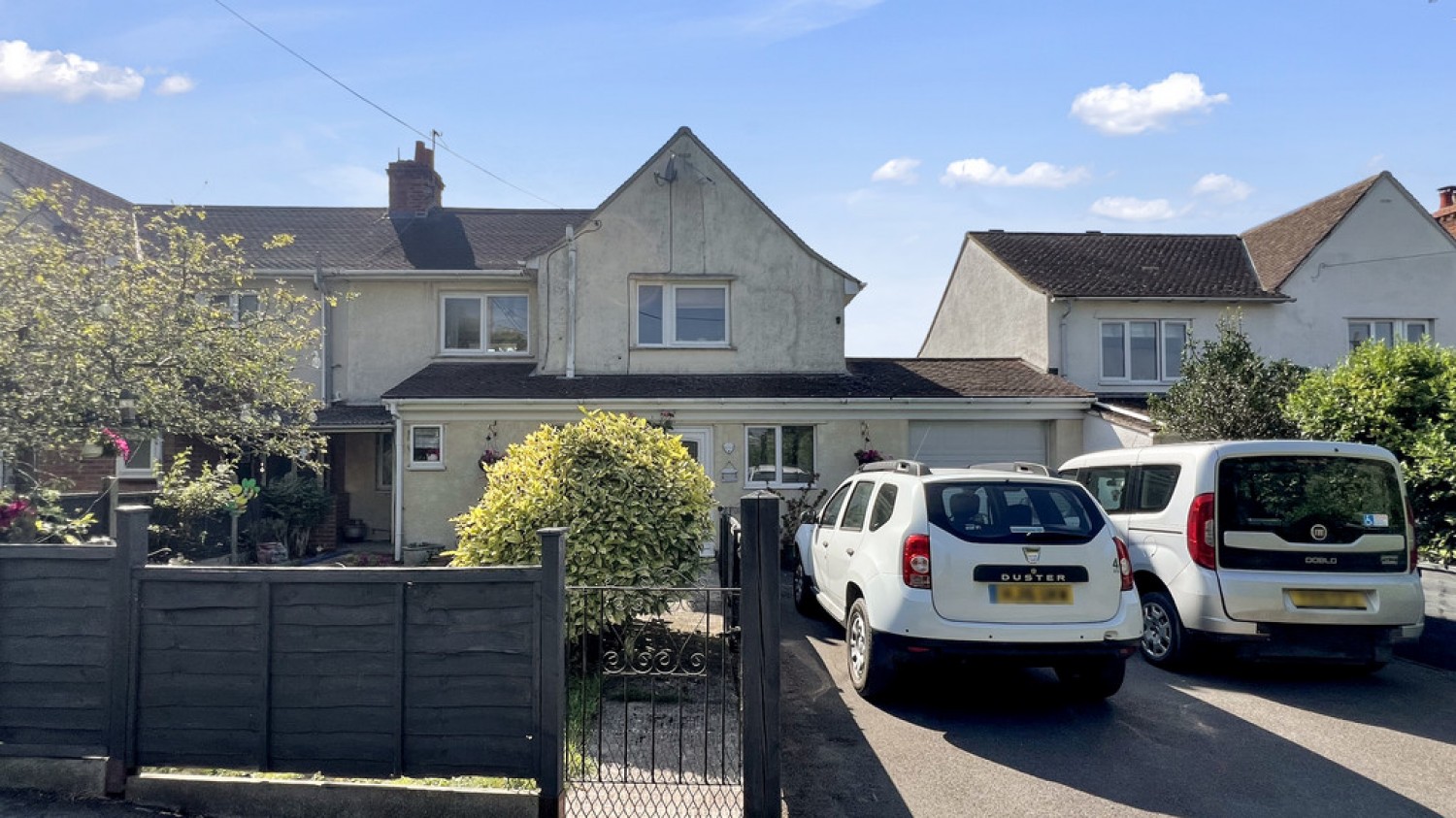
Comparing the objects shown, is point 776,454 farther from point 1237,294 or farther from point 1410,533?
point 1237,294

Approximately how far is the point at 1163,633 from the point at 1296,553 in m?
1.30

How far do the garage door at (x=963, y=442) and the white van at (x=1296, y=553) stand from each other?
26.3 feet

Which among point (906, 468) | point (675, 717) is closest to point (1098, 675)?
point (906, 468)

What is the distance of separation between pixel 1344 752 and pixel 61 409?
30.8 feet

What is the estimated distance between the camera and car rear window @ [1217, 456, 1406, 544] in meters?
6.76

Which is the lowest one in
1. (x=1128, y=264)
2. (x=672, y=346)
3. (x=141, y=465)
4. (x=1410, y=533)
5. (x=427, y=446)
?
(x=1410, y=533)

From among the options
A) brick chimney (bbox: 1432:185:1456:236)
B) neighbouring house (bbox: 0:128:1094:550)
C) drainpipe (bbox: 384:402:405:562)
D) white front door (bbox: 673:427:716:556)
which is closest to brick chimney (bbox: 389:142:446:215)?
neighbouring house (bbox: 0:128:1094:550)

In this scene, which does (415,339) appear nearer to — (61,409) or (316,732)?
(61,409)

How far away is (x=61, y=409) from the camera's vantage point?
6.46 metres

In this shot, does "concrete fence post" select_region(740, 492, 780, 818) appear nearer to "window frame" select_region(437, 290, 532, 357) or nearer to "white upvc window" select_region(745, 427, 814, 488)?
"white upvc window" select_region(745, 427, 814, 488)

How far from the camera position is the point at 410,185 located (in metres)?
19.8

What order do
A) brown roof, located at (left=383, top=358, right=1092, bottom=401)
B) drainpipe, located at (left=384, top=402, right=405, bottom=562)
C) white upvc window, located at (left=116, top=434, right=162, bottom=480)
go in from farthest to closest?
white upvc window, located at (left=116, top=434, right=162, bottom=480)
brown roof, located at (left=383, top=358, right=1092, bottom=401)
drainpipe, located at (left=384, top=402, right=405, bottom=562)

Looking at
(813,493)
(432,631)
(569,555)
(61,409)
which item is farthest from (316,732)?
(813,493)

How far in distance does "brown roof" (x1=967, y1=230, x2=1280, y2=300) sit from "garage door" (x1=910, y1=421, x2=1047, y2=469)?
3988 mm
